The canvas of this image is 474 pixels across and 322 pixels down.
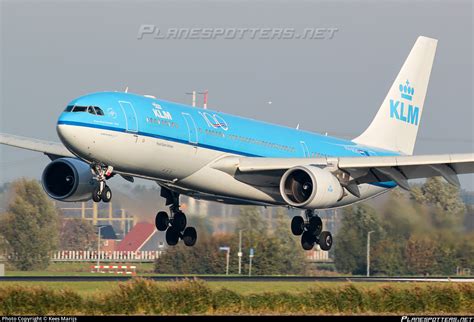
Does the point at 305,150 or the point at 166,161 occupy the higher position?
the point at 305,150

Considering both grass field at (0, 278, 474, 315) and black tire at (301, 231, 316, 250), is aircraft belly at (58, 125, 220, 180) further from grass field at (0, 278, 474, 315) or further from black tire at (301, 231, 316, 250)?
black tire at (301, 231, 316, 250)

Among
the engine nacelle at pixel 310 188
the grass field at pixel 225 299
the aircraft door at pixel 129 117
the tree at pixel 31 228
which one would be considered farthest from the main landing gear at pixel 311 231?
the tree at pixel 31 228

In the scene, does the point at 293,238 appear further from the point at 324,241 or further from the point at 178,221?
the point at 178,221

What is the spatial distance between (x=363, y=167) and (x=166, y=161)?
347 inches

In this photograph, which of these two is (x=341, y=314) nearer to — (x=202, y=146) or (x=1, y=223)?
(x=202, y=146)

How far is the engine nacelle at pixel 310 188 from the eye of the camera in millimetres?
44406

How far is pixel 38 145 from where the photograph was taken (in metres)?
49.2

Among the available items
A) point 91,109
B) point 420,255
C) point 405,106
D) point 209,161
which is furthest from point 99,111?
point 420,255

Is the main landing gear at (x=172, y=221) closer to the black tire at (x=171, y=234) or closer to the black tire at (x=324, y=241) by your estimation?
the black tire at (x=171, y=234)

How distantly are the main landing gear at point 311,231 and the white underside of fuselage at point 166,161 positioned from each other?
177 cm

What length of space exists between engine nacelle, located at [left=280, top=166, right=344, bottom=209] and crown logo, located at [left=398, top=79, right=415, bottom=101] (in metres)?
13.7

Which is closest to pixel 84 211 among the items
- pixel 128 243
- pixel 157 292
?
pixel 128 243

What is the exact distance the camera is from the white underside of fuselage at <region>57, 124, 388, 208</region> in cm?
3984

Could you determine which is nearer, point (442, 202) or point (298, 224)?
point (298, 224)
